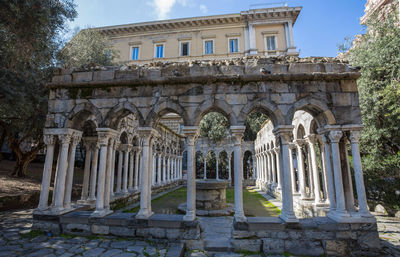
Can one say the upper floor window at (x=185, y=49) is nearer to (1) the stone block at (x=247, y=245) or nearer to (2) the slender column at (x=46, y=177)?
(2) the slender column at (x=46, y=177)

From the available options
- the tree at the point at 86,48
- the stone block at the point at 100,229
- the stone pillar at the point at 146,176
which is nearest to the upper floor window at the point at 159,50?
the tree at the point at 86,48

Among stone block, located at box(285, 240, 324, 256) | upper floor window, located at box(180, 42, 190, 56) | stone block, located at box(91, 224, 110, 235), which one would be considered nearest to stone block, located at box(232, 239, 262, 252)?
stone block, located at box(285, 240, 324, 256)

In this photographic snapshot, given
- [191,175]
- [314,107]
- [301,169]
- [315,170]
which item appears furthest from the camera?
[301,169]

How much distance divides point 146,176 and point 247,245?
290cm

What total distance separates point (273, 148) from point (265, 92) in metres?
7.46

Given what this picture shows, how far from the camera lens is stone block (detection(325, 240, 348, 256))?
445 cm

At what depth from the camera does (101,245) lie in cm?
454

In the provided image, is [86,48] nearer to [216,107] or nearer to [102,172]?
[102,172]

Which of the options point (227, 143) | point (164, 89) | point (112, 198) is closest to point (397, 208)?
point (164, 89)

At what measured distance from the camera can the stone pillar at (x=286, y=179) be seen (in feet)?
15.7

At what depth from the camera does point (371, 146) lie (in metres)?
9.38

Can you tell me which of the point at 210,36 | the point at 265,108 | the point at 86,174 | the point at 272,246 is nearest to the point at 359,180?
the point at 272,246

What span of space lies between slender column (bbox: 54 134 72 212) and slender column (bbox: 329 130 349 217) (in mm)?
7042

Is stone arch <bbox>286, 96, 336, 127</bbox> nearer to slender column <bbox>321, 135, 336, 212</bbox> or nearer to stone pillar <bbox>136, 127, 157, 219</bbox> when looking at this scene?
slender column <bbox>321, 135, 336, 212</bbox>
